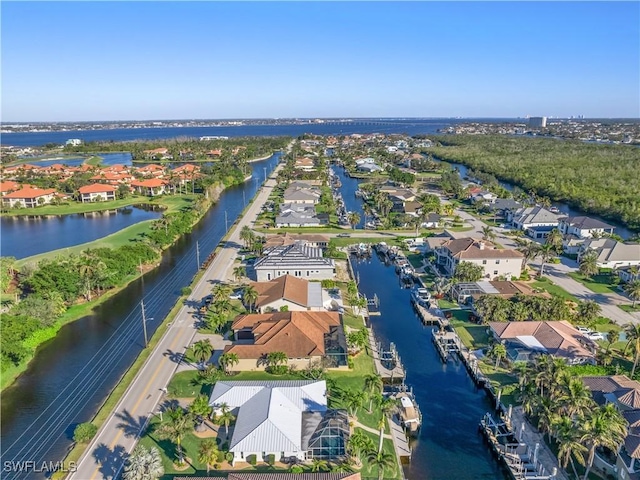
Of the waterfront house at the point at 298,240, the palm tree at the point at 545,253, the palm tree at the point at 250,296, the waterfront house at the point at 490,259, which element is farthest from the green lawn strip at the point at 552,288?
the palm tree at the point at 250,296

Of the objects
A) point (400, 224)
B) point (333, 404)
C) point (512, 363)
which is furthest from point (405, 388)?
point (400, 224)

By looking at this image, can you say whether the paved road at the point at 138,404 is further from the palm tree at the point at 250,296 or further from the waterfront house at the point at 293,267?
the waterfront house at the point at 293,267

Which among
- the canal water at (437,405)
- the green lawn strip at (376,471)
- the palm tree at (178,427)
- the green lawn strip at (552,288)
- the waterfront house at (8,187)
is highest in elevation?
the waterfront house at (8,187)

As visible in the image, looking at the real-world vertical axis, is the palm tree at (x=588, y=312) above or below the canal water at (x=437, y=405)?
above

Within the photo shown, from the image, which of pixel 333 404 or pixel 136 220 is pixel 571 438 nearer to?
pixel 333 404

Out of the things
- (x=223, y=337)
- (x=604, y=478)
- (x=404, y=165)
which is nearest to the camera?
(x=604, y=478)

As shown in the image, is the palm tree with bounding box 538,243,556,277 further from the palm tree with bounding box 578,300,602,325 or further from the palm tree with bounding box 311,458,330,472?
the palm tree with bounding box 311,458,330,472

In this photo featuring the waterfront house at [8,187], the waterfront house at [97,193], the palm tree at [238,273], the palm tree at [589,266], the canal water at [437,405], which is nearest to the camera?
the canal water at [437,405]

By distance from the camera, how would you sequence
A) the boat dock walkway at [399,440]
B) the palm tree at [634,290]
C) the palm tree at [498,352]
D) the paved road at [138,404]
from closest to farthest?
1. the paved road at [138,404]
2. the boat dock walkway at [399,440]
3. the palm tree at [498,352]
4. the palm tree at [634,290]
